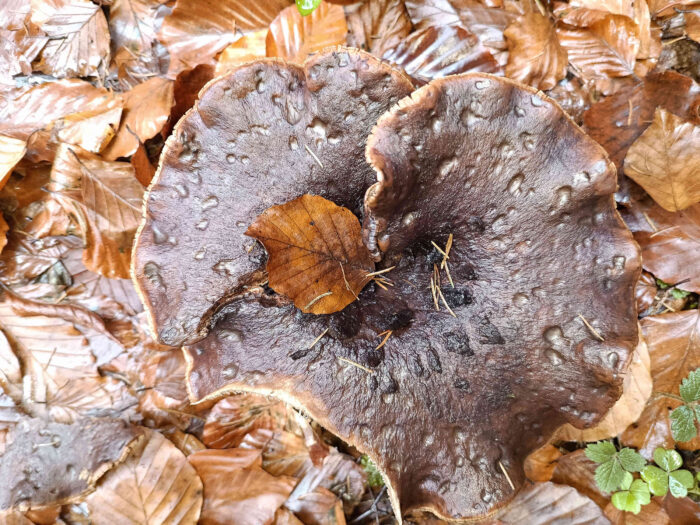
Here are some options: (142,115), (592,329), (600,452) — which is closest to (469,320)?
(592,329)

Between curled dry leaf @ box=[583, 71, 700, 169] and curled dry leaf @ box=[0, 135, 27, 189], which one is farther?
curled dry leaf @ box=[0, 135, 27, 189]

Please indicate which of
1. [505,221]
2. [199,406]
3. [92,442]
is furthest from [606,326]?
[92,442]

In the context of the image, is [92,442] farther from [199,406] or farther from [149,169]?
[149,169]

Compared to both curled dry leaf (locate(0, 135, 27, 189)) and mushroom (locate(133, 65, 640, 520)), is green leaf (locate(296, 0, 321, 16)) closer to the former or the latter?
mushroom (locate(133, 65, 640, 520))

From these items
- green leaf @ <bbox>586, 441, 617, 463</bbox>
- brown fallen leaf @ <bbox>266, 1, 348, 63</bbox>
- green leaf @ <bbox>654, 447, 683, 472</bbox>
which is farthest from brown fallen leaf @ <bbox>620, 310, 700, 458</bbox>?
brown fallen leaf @ <bbox>266, 1, 348, 63</bbox>

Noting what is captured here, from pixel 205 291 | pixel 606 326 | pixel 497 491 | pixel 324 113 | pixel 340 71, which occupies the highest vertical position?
pixel 340 71
